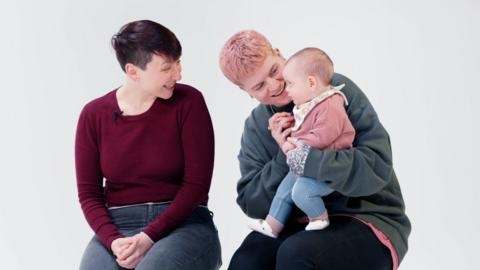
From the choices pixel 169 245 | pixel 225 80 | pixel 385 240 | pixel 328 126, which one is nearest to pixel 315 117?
pixel 328 126

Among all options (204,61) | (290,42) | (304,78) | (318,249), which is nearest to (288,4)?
(290,42)

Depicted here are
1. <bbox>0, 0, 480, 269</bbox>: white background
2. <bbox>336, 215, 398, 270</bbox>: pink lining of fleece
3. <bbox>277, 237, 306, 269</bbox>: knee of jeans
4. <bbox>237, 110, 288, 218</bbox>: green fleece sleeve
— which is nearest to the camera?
<bbox>277, 237, 306, 269</bbox>: knee of jeans

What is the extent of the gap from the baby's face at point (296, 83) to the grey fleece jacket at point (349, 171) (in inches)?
6.8

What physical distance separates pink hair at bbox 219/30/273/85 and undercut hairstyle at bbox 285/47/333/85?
161 millimetres

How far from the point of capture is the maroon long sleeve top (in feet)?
8.31

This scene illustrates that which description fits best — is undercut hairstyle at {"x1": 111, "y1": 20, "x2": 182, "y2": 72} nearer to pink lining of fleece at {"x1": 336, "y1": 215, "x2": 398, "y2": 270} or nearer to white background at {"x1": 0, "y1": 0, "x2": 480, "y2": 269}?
pink lining of fleece at {"x1": 336, "y1": 215, "x2": 398, "y2": 270}

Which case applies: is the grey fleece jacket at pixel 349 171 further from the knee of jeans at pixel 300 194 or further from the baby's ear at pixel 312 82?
the baby's ear at pixel 312 82

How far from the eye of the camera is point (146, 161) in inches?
101

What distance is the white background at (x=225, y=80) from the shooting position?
3.64m

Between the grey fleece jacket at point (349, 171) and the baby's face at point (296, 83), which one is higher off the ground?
the baby's face at point (296, 83)

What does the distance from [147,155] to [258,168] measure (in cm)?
38

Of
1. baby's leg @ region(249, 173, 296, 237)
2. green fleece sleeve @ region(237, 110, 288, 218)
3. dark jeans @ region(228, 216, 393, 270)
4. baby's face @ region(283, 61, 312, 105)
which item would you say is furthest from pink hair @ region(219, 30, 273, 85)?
dark jeans @ region(228, 216, 393, 270)

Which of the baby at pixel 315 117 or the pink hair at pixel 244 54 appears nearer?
the baby at pixel 315 117

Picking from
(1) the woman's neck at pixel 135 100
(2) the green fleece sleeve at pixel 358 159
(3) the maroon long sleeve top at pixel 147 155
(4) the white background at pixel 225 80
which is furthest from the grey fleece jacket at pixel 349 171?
(4) the white background at pixel 225 80
